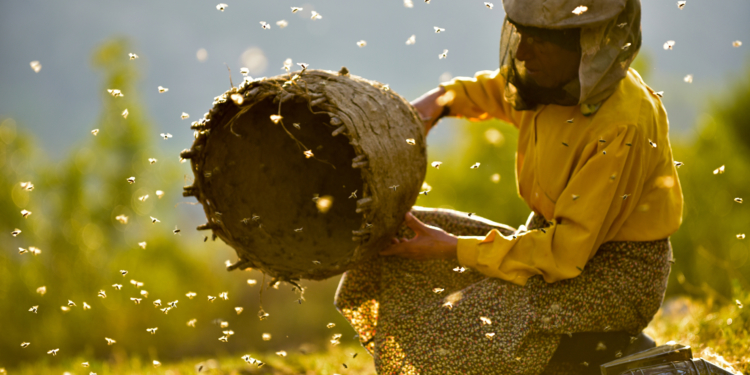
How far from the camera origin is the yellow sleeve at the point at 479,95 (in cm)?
371

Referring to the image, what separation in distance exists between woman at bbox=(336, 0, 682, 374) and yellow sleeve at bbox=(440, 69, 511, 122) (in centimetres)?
49

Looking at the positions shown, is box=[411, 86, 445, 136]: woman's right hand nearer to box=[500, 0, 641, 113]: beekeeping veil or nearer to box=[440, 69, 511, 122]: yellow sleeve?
box=[440, 69, 511, 122]: yellow sleeve

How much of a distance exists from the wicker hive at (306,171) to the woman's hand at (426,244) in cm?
8

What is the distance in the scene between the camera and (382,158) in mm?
2828

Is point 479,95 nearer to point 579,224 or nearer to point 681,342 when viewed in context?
point 579,224

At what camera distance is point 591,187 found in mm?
2740

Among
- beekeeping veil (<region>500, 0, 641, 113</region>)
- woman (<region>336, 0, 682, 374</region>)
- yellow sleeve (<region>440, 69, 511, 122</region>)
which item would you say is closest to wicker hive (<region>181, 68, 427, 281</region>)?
woman (<region>336, 0, 682, 374</region>)

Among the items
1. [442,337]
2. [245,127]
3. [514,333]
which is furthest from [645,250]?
[245,127]

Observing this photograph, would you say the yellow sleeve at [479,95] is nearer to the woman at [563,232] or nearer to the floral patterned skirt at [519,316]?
the woman at [563,232]

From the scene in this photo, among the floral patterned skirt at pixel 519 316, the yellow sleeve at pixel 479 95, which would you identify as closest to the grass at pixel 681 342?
the floral patterned skirt at pixel 519 316

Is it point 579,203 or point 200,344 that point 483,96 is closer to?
point 579,203

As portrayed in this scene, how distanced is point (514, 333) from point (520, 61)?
1376mm

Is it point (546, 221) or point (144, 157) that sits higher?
point (144, 157)

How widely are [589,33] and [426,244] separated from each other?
131 cm
